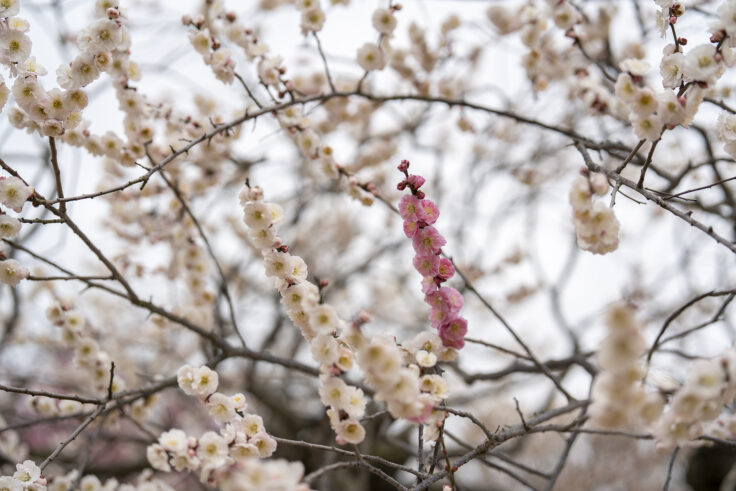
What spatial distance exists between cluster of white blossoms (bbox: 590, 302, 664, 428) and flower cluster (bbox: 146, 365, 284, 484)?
75 cm

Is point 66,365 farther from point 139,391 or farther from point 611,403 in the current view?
point 611,403

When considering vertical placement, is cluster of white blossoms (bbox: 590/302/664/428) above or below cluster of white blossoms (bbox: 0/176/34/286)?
below

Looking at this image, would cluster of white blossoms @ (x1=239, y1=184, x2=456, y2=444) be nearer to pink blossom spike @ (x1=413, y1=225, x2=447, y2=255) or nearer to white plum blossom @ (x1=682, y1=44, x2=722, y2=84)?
pink blossom spike @ (x1=413, y1=225, x2=447, y2=255)

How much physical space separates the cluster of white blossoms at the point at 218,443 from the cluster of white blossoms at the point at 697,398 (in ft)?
2.29

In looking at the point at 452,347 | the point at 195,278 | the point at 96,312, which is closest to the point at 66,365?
the point at 96,312

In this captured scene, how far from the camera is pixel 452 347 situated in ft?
4.62

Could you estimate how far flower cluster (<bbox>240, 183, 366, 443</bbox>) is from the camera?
1153 mm

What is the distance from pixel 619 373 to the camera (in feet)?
2.80

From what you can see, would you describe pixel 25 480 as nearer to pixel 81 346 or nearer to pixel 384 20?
pixel 81 346

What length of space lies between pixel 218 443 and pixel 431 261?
2.23ft

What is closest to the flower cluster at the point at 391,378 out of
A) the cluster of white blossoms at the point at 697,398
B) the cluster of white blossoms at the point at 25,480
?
the cluster of white blossoms at the point at 697,398

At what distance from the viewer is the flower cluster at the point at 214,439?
126 centimetres

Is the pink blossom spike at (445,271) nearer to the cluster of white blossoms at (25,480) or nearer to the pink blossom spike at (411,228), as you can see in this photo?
the pink blossom spike at (411,228)

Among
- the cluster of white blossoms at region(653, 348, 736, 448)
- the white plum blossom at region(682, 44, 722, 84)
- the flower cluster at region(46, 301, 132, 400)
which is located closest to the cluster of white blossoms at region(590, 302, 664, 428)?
the cluster of white blossoms at region(653, 348, 736, 448)
